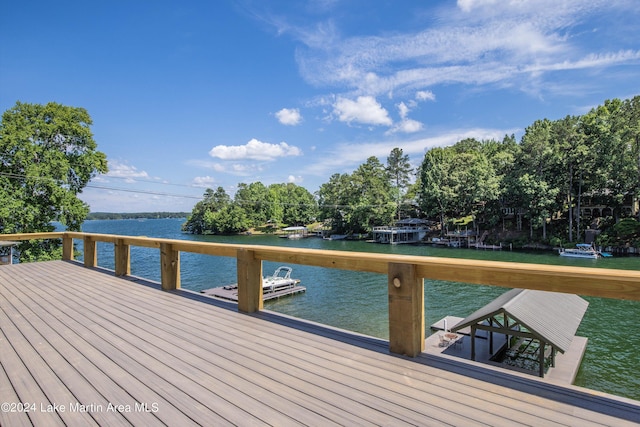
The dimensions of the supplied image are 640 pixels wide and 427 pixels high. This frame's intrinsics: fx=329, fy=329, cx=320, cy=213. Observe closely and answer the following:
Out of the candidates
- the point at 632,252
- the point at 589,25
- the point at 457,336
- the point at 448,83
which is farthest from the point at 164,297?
the point at 632,252

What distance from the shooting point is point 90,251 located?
6090mm

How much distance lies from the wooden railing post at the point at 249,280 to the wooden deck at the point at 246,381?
18cm

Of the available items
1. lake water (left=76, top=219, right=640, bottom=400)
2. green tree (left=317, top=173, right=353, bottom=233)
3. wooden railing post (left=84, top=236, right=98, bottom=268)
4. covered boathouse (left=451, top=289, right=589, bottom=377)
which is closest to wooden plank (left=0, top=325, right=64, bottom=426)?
wooden railing post (left=84, top=236, right=98, bottom=268)

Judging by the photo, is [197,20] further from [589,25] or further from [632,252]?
[632,252]

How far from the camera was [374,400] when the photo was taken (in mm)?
1688

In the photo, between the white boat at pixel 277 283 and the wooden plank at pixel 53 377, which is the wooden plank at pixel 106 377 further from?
the white boat at pixel 277 283

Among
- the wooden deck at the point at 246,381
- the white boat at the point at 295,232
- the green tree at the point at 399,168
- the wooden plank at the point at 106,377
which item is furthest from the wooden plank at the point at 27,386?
the green tree at the point at 399,168

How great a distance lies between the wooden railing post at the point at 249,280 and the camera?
3303mm

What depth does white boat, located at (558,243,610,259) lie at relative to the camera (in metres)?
25.7

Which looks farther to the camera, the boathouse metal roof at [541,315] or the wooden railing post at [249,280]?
the boathouse metal roof at [541,315]

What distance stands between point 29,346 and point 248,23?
605 inches

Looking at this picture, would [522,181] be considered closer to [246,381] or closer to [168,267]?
[168,267]

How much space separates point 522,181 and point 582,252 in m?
7.69

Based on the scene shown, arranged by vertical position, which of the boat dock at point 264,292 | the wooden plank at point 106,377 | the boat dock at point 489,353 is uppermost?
the wooden plank at point 106,377
